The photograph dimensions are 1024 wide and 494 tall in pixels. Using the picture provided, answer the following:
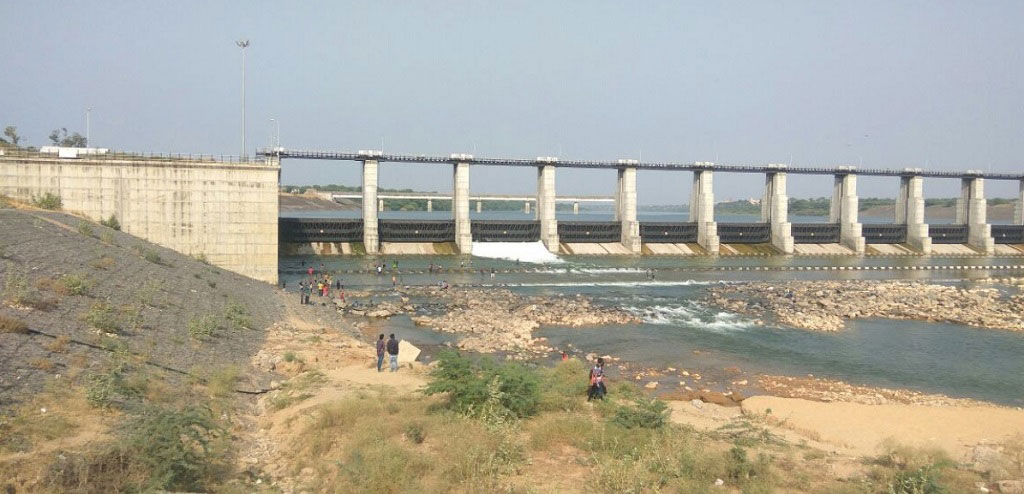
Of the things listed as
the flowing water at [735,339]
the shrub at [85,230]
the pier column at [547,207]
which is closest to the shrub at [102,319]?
the flowing water at [735,339]

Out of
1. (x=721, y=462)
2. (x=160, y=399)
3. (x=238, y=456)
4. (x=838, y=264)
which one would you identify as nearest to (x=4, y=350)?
(x=160, y=399)

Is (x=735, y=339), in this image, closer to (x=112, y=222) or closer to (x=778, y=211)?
(x=112, y=222)

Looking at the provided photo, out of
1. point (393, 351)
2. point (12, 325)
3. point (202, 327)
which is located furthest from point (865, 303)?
point (12, 325)

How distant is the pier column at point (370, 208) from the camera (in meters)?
60.3

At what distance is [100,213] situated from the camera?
37.6 meters

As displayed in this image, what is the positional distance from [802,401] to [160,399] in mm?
18015

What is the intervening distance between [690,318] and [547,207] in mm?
34079

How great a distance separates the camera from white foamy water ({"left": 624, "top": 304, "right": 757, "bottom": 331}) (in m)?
33.3

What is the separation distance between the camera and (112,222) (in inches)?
1467

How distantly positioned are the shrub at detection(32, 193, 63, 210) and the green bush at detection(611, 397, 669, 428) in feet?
122

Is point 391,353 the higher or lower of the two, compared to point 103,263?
lower

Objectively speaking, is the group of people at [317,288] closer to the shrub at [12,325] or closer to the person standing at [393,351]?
the person standing at [393,351]

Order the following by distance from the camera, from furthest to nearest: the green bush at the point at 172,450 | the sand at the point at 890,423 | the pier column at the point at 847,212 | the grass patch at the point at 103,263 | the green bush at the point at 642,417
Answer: the pier column at the point at 847,212, the grass patch at the point at 103,263, the sand at the point at 890,423, the green bush at the point at 642,417, the green bush at the point at 172,450

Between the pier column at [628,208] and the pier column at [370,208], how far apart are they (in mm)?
26677
